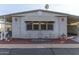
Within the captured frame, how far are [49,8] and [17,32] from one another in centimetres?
79

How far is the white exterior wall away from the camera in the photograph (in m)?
3.79

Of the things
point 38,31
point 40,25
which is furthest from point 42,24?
point 38,31

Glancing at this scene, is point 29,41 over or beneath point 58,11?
beneath

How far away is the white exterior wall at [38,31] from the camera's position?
3.79 metres

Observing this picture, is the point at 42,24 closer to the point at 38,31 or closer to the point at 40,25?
the point at 40,25

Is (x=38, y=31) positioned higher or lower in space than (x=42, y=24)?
lower

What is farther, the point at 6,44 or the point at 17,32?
the point at 6,44

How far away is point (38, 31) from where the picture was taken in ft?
12.8

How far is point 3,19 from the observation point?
12.4 feet

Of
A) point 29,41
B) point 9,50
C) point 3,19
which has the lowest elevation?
point 9,50
